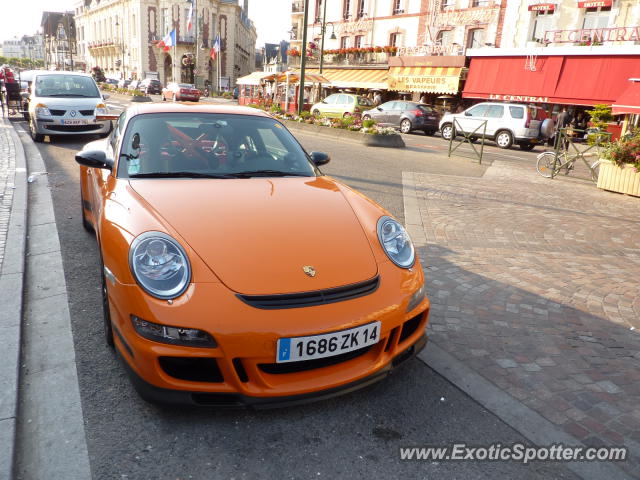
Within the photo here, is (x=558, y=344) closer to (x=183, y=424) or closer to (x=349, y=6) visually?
(x=183, y=424)

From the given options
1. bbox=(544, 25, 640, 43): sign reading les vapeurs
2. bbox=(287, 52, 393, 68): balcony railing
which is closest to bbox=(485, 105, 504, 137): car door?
bbox=(544, 25, 640, 43): sign reading les vapeurs

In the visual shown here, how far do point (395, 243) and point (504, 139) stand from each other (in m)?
18.2

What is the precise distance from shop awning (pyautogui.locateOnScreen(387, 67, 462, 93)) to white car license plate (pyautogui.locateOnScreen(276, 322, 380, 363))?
99.2ft

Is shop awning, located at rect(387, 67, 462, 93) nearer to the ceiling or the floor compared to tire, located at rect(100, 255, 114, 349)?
nearer to the ceiling

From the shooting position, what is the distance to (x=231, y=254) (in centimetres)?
251

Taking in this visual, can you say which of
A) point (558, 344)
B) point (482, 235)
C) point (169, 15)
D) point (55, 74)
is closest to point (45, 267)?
point (558, 344)

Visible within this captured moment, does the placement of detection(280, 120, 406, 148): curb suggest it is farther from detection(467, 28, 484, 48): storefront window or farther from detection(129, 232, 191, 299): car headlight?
detection(467, 28, 484, 48): storefront window

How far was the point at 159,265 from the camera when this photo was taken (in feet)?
7.98

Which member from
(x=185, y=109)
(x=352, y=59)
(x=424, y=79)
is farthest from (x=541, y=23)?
(x=185, y=109)

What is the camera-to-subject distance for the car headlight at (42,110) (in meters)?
11.8

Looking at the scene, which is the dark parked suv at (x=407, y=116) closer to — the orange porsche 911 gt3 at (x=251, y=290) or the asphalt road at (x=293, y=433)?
the orange porsche 911 gt3 at (x=251, y=290)

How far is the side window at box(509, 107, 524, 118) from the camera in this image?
62.0 ft

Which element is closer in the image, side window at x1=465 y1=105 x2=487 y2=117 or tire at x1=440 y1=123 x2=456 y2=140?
side window at x1=465 y1=105 x2=487 y2=117

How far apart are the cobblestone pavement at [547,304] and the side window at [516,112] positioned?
1186 centimetres
